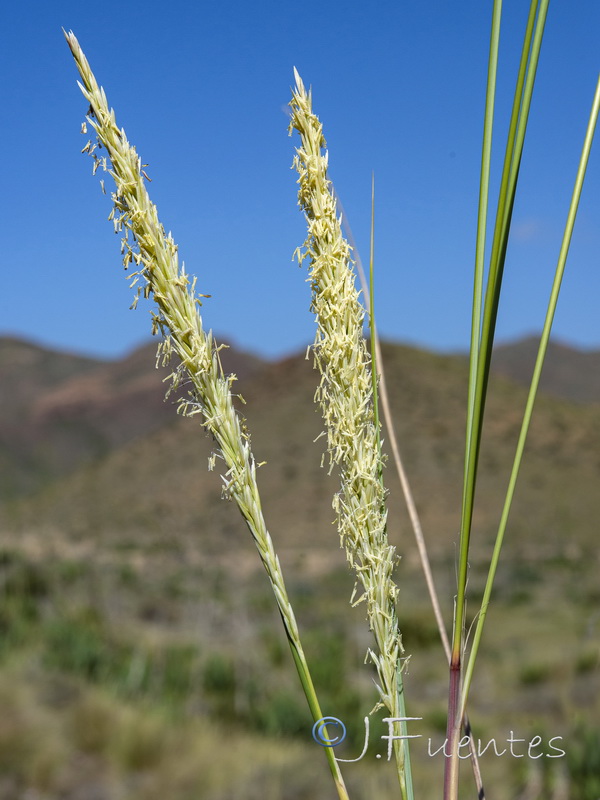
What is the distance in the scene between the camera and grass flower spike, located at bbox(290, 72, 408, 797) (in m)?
0.52

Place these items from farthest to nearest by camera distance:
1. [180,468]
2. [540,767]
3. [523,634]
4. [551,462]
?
[180,468]
[551,462]
[523,634]
[540,767]

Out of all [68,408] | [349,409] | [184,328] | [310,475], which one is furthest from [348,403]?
[68,408]

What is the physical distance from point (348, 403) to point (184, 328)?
12cm

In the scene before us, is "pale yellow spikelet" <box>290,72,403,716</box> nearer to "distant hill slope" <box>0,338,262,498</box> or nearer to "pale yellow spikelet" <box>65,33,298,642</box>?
"pale yellow spikelet" <box>65,33,298,642</box>

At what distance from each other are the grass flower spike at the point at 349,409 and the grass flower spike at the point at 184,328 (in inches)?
2.1

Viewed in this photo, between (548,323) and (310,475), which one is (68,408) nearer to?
(310,475)

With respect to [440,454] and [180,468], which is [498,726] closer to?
[440,454]

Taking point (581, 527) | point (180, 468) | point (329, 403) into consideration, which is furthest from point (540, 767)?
point (180, 468)

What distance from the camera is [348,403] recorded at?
0.53 m

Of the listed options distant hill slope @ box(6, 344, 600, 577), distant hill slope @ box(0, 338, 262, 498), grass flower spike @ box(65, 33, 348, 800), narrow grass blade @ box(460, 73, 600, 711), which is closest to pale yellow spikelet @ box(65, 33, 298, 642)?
grass flower spike @ box(65, 33, 348, 800)

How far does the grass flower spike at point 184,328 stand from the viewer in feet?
1.62

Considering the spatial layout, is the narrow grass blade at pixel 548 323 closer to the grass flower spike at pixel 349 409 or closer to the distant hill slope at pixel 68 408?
the grass flower spike at pixel 349 409

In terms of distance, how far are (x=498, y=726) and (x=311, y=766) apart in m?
1.53

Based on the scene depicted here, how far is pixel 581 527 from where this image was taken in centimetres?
1337
